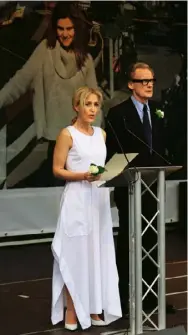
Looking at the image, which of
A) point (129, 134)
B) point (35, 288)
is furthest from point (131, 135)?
point (35, 288)

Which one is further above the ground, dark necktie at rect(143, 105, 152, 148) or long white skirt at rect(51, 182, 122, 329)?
dark necktie at rect(143, 105, 152, 148)

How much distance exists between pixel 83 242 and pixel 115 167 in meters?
0.63

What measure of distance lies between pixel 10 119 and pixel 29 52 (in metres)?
0.69

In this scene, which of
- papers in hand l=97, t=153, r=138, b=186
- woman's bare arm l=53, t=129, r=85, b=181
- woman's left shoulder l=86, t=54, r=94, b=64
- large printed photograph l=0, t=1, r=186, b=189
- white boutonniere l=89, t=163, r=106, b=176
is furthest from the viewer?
woman's left shoulder l=86, t=54, r=94, b=64

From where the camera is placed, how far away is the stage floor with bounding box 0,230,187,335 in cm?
359

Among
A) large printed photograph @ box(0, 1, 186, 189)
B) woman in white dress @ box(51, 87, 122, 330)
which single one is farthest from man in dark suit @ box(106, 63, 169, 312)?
large printed photograph @ box(0, 1, 186, 189)

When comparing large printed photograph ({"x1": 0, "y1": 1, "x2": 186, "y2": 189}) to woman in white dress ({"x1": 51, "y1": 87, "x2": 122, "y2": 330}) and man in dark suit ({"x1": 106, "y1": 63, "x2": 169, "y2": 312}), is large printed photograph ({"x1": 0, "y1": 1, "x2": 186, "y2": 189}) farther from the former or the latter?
woman in white dress ({"x1": 51, "y1": 87, "x2": 122, "y2": 330})

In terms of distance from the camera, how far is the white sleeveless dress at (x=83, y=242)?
3404 mm

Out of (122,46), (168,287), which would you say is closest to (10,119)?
(122,46)

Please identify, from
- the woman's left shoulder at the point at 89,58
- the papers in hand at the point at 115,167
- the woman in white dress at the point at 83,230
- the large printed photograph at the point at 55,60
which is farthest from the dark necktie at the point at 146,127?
the woman's left shoulder at the point at 89,58

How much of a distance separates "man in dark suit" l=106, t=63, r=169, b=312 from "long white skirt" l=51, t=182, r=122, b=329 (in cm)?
31

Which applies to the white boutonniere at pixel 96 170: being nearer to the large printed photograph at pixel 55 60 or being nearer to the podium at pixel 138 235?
the podium at pixel 138 235

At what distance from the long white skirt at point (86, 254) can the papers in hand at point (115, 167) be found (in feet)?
1.03

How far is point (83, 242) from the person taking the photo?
3.42 metres
